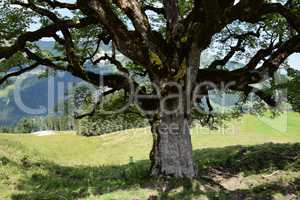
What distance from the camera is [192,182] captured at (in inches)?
579

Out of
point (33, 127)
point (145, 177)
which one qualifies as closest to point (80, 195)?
point (145, 177)

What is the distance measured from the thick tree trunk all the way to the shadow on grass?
491 millimetres

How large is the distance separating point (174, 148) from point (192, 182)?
1.37 meters

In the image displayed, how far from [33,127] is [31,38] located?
184201 millimetres

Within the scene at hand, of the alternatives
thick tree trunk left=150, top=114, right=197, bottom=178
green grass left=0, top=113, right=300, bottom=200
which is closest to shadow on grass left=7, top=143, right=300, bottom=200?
green grass left=0, top=113, right=300, bottom=200

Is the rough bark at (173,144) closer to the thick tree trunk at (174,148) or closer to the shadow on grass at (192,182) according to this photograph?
the thick tree trunk at (174,148)

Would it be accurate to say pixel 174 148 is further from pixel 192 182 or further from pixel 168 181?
pixel 192 182

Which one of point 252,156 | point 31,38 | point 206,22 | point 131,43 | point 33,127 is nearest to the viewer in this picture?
point 206,22

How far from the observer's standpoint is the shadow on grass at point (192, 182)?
46.4 feet

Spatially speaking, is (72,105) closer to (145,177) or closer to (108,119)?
(108,119)

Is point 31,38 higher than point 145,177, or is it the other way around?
point 31,38

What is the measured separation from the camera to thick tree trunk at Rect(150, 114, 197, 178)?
599 inches

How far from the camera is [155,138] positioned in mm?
16062

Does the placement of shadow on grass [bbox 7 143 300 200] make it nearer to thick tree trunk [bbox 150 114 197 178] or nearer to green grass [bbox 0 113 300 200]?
green grass [bbox 0 113 300 200]
